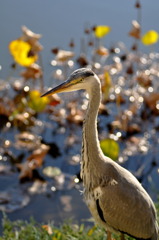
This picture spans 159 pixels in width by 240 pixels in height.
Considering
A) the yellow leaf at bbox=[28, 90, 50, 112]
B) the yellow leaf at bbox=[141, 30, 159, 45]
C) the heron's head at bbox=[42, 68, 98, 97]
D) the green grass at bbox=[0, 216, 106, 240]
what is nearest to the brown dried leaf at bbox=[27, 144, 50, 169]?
the yellow leaf at bbox=[28, 90, 50, 112]

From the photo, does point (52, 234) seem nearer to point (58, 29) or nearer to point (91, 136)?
point (91, 136)

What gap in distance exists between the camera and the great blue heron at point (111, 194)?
1.73 m

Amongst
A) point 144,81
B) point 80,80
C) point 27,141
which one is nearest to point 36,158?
point 27,141

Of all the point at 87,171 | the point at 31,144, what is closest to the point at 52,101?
the point at 31,144

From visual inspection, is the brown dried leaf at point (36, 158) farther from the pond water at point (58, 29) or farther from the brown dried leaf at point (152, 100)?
the brown dried leaf at point (152, 100)

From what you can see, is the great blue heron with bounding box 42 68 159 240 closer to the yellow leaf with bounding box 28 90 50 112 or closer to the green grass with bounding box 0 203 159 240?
the green grass with bounding box 0 203 159 240

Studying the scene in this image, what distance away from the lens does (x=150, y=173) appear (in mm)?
3256

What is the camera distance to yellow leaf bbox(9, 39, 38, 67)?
307 centimetres

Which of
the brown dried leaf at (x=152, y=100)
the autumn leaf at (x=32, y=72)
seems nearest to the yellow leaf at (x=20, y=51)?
the autumn leaf at (x=32, y=72)

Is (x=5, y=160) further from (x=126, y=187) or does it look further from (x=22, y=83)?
(x=126, y=187)

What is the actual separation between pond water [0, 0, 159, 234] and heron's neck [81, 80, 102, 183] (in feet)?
3.35

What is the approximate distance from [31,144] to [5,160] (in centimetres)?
25

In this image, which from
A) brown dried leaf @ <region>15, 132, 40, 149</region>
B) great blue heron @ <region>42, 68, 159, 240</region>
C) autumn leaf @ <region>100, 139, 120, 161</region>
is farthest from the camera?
brown dried leaf @ <region>15, 132, 40, 149</region>

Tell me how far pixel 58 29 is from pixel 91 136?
374 centimetres
